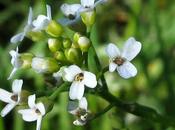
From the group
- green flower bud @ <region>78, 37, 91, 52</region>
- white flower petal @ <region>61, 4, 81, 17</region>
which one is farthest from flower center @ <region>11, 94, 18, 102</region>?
white flower petal @ <region>61, 4, 81, 17</region>

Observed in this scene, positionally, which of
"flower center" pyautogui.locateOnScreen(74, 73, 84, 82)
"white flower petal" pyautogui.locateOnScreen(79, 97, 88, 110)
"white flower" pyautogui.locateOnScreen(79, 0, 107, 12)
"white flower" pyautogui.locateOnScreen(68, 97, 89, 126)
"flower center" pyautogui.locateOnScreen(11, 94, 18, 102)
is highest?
"white flower" pyautogui.locateOnScreen(79, 0, 107, 12)

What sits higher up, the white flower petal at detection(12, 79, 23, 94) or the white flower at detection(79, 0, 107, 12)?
the white flower at detection(79, 0, 107, 12)

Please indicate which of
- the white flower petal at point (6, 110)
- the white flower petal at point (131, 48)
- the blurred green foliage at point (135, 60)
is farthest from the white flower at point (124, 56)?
the blurred green foliage at point (135, 60)

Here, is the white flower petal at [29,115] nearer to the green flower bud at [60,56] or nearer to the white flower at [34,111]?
the white flower at [34,111]

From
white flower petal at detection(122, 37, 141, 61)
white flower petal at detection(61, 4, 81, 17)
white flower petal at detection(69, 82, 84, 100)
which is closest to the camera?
white flower petal at detection(69, 82, 84, 100)

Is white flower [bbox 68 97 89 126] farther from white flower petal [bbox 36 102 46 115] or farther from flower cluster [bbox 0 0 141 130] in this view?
white flower petal [bbox 36 102 46 115]

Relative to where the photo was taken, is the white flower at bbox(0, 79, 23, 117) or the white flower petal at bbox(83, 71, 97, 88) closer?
the white flower petal at bbox(83, 71, 97, 88)

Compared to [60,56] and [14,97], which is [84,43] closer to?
[60,56]

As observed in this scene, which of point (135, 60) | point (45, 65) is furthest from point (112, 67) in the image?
point (135, 60)
